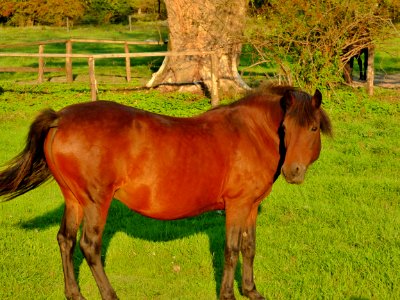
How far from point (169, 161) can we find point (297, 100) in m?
1.21

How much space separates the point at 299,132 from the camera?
15.2 feet

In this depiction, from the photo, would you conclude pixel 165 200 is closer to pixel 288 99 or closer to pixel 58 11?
pixel 288 99

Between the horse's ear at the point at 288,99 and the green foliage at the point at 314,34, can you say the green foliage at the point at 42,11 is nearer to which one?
the green foliage at the point at 314,34

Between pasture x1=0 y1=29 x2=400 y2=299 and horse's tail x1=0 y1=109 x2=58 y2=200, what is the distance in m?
1.03

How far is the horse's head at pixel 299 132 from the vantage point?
462 centimetres

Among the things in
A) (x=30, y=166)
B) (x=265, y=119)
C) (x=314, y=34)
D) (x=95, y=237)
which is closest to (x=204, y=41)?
(x=314, y=34)

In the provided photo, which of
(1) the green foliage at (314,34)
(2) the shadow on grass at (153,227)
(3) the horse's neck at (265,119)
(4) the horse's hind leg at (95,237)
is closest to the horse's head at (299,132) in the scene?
(3) the horse's neck at (265,119)

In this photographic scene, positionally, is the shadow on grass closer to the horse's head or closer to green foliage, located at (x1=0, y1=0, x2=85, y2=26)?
the horse's head

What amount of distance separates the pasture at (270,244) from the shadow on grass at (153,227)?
0.04ft

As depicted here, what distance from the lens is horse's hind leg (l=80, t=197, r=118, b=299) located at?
15.3 feet

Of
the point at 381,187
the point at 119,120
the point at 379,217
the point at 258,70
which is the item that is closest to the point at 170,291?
the point at 119,120

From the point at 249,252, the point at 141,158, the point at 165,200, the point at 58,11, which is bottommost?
the point at 249,252

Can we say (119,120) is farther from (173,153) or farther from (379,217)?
(379,217)

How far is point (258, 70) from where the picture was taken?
77.6ft
